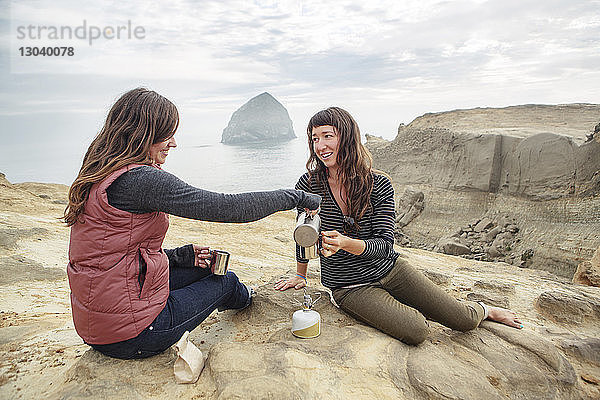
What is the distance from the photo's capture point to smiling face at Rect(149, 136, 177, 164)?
1894 millimetres

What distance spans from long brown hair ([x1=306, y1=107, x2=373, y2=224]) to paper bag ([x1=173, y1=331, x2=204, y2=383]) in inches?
48.1

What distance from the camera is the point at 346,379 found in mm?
1860

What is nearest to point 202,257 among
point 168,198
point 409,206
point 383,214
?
point 168,198

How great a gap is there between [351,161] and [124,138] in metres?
1.29

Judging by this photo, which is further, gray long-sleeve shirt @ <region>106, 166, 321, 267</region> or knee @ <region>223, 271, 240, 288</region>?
knee @ <region>223, 271, 240, 288</region>

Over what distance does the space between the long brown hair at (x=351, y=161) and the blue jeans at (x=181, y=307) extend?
901 mm

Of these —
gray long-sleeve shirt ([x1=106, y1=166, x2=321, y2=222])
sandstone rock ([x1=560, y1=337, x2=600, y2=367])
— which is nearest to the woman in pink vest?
gray long-sleeve shirt ([x1=106, y1=166, x2=321, y2=222])

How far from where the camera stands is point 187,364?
1.84m

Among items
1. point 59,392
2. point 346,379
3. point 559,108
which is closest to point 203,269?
point 59,392

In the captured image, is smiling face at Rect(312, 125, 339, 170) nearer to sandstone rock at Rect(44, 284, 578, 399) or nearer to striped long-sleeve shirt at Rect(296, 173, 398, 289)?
striped long-sleeve shirt at Rect(296, 173, 398, 289)

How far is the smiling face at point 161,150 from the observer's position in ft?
6.21

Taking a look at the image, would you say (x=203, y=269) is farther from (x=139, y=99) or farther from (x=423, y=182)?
(x=423, y=182)

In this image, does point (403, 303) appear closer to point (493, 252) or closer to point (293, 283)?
point (293, 283)

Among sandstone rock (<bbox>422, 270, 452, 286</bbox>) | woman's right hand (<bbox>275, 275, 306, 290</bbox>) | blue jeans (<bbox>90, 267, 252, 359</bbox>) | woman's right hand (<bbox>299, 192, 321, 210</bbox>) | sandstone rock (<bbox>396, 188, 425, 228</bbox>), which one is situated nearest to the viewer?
blue jeans (<bbox>90, 267, 252, 359</bbox>)
